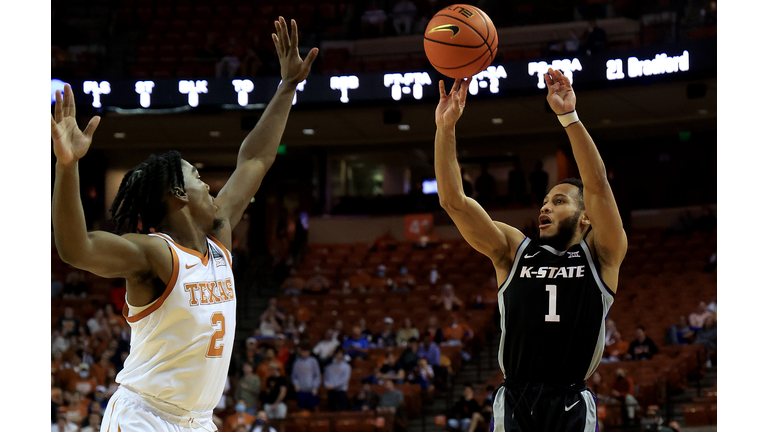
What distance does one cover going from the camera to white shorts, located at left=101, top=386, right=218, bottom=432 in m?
3.14

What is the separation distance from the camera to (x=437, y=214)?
18797mm

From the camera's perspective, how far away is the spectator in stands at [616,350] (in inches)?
452

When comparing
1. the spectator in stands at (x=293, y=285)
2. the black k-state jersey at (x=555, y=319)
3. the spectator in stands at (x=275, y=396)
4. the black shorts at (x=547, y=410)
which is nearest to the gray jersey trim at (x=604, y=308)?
the black k-state jersey at (x=555, y=319)

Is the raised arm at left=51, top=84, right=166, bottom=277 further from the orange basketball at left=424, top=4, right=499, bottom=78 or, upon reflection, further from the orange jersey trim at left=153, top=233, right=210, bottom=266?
the orange basketball at left=424, top=4, right=499, bottom=78

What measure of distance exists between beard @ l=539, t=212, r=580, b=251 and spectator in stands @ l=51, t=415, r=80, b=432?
862 cm

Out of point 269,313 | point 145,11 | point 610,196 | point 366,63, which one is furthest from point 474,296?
point 610,196

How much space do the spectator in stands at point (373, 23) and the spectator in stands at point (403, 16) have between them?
24 centimetres

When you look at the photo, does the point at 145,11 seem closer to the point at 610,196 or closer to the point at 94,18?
the point at 94,18

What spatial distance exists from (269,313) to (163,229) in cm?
1122

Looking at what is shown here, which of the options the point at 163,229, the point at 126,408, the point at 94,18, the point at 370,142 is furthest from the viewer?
the point at 370,142

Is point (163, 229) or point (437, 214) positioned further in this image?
point (437, 214)

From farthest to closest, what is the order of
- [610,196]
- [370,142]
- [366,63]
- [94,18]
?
[370,142] < [94,18] < [366,63] < [610,196]

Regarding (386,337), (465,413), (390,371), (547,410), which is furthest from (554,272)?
(386,337)

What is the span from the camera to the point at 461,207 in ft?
13.0
